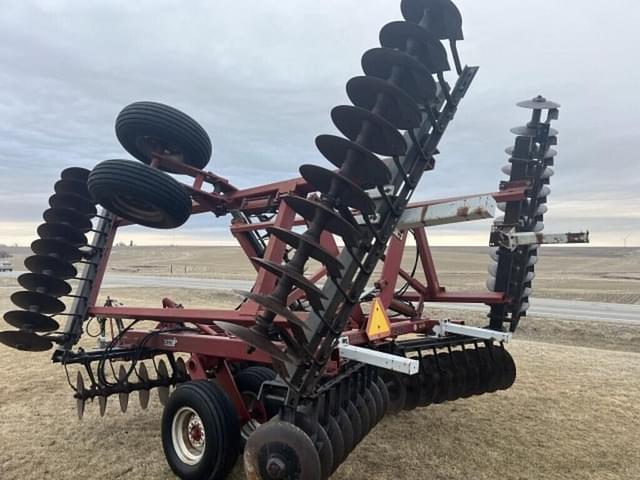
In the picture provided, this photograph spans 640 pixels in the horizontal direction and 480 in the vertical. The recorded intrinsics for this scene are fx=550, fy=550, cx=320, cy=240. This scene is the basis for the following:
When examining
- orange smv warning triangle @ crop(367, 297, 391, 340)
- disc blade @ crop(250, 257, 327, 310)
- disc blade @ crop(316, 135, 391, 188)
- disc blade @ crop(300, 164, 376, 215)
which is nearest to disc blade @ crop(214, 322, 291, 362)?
disc blade @ crop(250, 257, 327, 310)

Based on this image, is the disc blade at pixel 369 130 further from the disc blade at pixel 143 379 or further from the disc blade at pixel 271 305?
the disc blade at pixel 143 379

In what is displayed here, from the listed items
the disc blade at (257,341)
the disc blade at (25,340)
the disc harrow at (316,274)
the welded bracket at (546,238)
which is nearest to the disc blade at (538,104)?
the disc harrow at (316,274)

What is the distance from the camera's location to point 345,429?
3.10 m

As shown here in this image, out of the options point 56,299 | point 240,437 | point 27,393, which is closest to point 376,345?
point 240,437

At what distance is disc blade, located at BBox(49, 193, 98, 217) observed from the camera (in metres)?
5.08

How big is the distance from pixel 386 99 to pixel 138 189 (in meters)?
1.95

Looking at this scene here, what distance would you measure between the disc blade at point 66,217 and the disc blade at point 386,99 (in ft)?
11.1

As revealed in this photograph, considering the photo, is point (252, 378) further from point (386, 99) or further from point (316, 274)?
point (386, 99)

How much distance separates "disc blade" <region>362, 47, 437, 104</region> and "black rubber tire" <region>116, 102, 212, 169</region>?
216cm

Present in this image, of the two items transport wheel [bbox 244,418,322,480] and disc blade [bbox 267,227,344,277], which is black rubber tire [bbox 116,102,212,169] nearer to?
→ disc blade [bbox 267,227,344,277]

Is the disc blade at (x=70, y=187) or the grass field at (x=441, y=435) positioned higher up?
the disc blade at (x=70, y=187)

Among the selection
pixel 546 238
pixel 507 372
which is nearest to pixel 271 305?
pixel 546 238

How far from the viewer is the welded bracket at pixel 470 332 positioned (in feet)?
15.0

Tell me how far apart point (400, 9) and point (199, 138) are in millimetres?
2336
